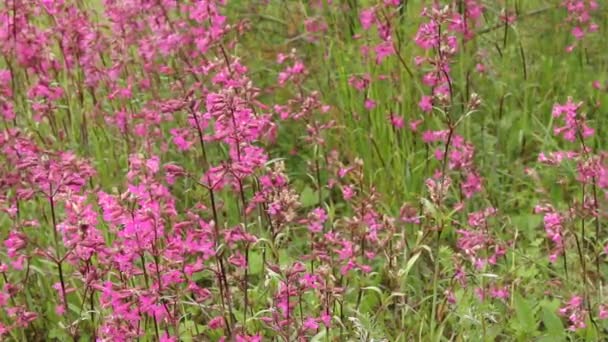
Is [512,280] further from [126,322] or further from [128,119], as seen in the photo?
[128,119]

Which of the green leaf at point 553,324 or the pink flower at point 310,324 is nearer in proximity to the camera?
the pink flower at point 310,324

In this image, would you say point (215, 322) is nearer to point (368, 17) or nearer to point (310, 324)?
point (310, 324)

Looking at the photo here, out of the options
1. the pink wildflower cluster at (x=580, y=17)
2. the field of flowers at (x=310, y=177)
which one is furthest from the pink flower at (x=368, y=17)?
the pink wildflower cluster at (x=580, y=17)

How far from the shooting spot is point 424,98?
13.0 feet

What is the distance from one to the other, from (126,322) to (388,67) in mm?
2123

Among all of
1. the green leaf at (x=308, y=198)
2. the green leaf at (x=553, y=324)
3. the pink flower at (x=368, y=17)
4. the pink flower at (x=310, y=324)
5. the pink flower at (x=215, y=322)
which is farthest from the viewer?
the pink flower at (x=368, y=17)

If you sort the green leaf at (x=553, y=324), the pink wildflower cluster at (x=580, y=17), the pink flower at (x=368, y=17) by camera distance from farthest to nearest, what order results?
1. the pink wildflower cluster at (x=580, y=17)
2. the pink flower at (x=368, y=17)
3. the green leaf at (x=553, y=324)

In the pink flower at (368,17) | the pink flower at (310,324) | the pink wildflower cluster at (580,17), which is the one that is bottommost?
the pink flower at (310,324)

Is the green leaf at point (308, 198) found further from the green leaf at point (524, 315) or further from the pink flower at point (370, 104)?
the green leaf at point (524, 315)

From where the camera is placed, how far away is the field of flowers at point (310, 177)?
2.66m

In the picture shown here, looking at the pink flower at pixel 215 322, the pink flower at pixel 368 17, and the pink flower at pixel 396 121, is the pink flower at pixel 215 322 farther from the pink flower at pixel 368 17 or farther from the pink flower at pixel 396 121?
the pink flower at pixel 368 17

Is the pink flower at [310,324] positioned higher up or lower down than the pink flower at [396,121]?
lower down

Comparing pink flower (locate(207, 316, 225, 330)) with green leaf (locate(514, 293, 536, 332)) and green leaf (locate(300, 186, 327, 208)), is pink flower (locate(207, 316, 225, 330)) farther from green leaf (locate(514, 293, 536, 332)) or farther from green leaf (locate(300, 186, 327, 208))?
green leaf (locate(300, 186, 327, 208))

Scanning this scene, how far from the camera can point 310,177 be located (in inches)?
157
